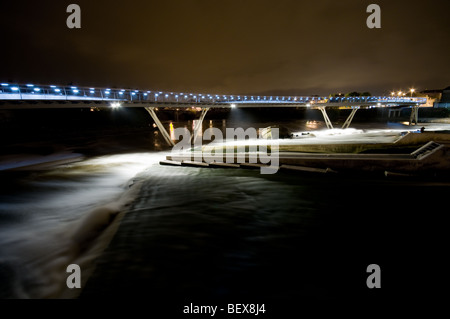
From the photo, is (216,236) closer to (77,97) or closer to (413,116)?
(77,97)

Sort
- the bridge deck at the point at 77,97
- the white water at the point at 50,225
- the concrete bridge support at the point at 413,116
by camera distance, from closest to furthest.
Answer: the white water at the point at 50,225, the bridge deck at the point at 77,97, the concrete bridge support at the point at 413,116

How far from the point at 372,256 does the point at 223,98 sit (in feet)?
89.8

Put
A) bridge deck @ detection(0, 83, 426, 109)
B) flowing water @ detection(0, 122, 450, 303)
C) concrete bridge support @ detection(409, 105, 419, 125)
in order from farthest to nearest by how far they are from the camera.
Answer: concrete bridge support @ detection(409, 105, 419, 125), bridge deck @ detection(0, 83, 426, 109), flowing water @ detection(0, 122, 450, 303)

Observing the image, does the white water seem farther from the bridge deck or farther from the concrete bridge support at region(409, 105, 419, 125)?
the concrete bridge support at region(409, 105, 419, 125)

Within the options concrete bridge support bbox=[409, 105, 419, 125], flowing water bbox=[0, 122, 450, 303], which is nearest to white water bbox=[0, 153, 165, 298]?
flowing water bbox=[0, 122, 450, 303]

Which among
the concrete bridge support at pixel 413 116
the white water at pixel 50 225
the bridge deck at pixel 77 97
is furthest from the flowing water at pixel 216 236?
the concrete bridge support at pixel 413 116

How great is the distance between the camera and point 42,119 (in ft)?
153

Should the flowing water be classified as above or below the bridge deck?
below

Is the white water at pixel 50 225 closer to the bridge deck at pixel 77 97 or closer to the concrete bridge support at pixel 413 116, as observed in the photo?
the bridge deck at pixel 77 97

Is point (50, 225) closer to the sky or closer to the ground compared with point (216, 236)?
closer to the sky

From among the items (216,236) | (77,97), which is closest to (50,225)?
(216,236)

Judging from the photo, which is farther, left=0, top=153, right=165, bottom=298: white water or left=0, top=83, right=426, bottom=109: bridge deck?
left=0, top=83, right=426, bottom=109: bridge deck

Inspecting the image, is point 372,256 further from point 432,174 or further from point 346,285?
point 432,174

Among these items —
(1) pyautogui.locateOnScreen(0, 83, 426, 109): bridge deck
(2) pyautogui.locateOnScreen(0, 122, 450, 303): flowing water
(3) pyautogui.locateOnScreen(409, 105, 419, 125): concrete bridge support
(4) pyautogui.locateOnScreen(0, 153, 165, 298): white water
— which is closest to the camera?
(2) pyautogui.locateOnScreen(0, 122, 450, 303): flowing water
